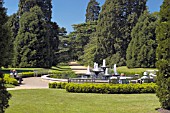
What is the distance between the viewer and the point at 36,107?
1004 centimetres

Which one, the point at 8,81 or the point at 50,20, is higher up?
the point at 50,20

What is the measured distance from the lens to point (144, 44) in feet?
135

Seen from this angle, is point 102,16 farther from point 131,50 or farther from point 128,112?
point 128,112

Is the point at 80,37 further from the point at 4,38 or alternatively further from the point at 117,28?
the point at 4,38

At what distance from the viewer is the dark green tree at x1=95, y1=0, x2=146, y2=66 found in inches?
1821

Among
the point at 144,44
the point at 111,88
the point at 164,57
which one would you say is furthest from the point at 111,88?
the point at 144,44

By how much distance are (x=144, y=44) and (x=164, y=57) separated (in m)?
32.2

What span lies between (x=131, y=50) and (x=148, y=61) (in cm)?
380

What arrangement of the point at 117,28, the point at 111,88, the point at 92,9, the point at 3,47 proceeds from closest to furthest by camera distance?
the point at 3,47
the point at 111,88
the point at 117,28
the point at 92,9

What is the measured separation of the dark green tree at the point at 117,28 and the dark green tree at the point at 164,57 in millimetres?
36004

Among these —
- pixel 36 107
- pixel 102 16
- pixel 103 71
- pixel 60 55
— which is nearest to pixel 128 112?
pixel 36 107

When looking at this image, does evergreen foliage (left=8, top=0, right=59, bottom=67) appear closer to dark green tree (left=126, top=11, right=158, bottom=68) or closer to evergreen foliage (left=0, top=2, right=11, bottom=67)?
dark green tree (left=126, top=11, right=158, bottom=68)

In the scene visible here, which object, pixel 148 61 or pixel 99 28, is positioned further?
pixel 99 28

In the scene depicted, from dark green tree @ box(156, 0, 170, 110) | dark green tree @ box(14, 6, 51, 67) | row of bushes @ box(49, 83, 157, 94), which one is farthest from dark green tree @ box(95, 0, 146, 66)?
dark green tree @ box(156, 0, 170, 110)
